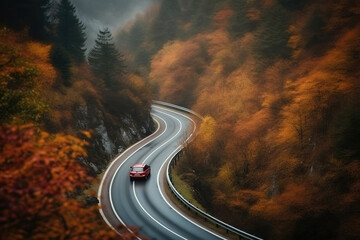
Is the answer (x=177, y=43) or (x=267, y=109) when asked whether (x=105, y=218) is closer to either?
(x=267, y=109)

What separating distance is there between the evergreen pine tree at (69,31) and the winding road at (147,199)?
1962cm

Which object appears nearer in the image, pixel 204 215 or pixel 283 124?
→ pixel 204 215

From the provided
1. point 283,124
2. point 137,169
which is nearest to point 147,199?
point 137,169

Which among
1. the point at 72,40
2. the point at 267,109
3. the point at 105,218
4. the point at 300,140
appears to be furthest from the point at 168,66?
the point at 105,218

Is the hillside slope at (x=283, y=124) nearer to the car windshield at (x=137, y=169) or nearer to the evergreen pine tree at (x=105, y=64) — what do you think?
the car windshield at (x=137, y=169)

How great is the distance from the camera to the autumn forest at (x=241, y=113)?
66.8 ft

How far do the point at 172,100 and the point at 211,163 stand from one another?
34.8 metres

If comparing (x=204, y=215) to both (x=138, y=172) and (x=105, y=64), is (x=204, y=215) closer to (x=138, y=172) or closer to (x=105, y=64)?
(x=138, y=172)

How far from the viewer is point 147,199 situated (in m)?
28.0

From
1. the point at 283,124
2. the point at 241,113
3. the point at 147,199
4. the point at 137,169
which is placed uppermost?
the point at 241,113

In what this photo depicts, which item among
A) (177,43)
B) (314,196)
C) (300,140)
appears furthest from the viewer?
(177,43)

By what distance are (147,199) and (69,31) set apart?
34102 mm

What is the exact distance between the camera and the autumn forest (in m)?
20.4

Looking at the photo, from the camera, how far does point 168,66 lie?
2869 inches
